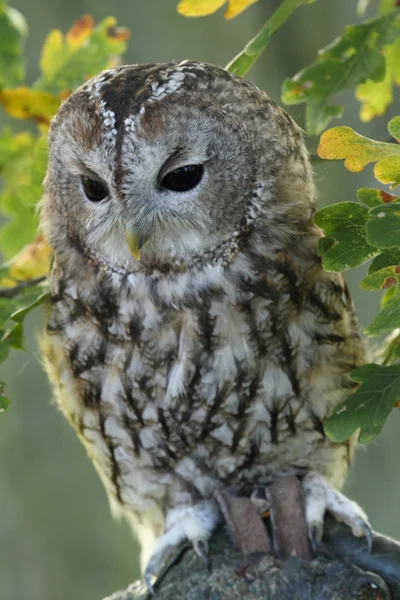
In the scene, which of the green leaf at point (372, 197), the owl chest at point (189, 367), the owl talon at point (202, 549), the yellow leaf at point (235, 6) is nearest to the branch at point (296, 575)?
the owl talon at point (202, 549)

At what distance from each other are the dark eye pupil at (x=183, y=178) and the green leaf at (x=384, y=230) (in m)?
0.37

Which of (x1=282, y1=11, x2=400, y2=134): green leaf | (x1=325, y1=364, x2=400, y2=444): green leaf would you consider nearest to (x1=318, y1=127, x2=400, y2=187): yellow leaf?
(x1=282, y1=11, x2=400, y2=134): green leaf

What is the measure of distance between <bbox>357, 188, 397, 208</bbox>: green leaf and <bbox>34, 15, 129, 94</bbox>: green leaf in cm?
75

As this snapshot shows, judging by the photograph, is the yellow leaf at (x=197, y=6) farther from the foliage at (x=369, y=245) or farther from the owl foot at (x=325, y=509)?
the owl foot at (x=325, y=509)

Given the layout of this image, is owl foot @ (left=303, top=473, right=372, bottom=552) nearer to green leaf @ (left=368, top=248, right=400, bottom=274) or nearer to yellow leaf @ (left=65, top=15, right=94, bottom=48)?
green leaf @ (left=368, top=248, right=400, bottom=274)

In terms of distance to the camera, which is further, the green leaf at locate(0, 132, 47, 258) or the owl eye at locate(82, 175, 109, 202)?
the green leaf at locate(0, 132, 47, 258)

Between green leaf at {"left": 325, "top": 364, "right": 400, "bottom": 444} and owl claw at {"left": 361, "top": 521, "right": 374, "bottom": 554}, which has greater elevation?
green leaf at {"left": 325, "top": 364, "right": 400, "bottom": 444}

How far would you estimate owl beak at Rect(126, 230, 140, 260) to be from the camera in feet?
3.57

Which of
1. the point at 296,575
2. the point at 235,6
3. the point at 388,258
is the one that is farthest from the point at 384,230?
the point at 296,575

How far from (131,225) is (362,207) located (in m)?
0.36

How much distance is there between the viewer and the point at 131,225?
3.57ft

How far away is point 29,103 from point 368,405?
845 mm

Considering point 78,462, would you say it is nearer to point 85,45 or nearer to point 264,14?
point 264,14

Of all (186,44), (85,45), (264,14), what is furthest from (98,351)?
(186,44)
